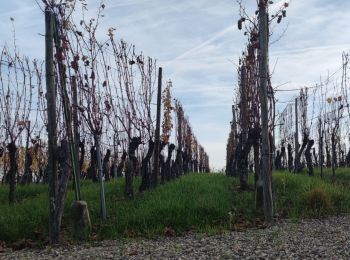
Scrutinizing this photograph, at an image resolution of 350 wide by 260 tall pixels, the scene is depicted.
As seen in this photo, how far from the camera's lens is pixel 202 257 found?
5.57 m

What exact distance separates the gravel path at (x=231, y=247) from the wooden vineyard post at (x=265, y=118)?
79 cm

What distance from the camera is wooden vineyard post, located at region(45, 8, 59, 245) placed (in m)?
6.95

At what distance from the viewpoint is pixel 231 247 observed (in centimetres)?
607

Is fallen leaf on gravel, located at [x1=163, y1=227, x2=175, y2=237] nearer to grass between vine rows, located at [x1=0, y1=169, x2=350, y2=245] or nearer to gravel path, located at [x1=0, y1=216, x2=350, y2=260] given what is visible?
grass between vine rows, located at [x1=0, y1=169, x2=350, y2=245]

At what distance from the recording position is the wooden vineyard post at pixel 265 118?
851 centimetres

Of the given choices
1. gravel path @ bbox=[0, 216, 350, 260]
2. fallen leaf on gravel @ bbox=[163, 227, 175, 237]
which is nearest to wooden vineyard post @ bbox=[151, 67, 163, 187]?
fallen leaf on gravel @ bbox=[163, 227, 175, 237]

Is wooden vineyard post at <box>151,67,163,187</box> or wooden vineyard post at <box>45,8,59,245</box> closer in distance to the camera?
wooden vineyard post at <box>45,8,59,245</box>

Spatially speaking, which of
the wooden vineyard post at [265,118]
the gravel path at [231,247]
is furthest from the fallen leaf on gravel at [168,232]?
the wooden vineyard post at [265,118]

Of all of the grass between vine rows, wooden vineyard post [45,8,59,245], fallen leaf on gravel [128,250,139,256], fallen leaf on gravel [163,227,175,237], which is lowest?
fallen leaf on gravel [128,250,139,256]

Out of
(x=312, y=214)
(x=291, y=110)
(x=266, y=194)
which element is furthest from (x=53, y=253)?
(x=291, y=110)

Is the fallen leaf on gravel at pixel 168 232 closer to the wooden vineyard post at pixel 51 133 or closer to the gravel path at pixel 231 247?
the gravel path at pixel 231 247

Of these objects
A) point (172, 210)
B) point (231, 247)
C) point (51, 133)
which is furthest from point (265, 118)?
point (51, 133)

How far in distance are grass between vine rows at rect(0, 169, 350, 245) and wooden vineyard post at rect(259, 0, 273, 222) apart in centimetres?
64

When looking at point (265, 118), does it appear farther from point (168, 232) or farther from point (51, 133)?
point (51, 133)
